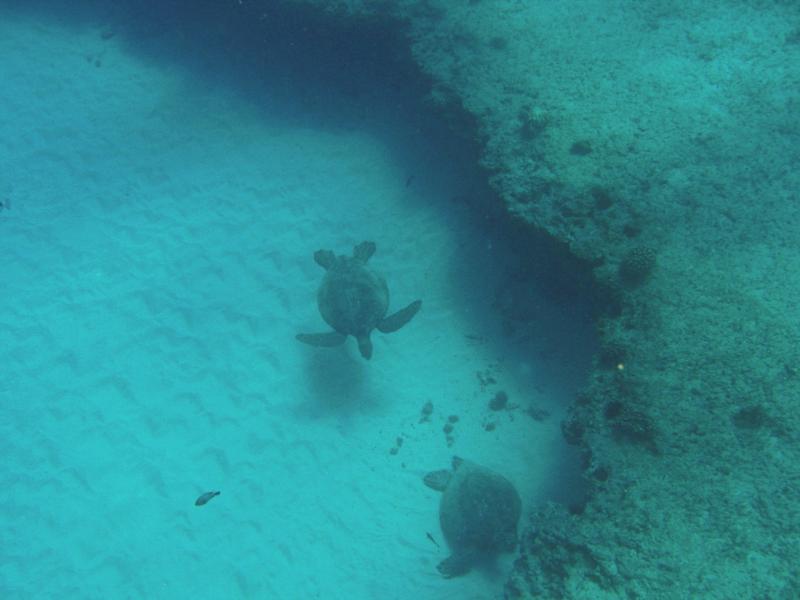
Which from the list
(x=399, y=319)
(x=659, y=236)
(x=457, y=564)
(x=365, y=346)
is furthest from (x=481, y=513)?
(x=659, y=236)

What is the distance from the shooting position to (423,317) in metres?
7.03

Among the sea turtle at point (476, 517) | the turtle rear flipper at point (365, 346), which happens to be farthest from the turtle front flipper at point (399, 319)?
the sea turtle at point (476, 517)

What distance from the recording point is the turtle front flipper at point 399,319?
612 cm

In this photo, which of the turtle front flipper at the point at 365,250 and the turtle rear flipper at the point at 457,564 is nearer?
the turtle rear flipper at the point at 457,564

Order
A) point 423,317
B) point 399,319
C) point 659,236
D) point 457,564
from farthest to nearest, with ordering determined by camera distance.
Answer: point 423,317
point 399,319
point 457,564
point 659,236

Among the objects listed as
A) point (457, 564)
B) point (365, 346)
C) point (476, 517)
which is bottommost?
point (457, 564)

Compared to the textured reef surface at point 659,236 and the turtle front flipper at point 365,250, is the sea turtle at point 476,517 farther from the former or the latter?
the turtle front flipper at point 365,250

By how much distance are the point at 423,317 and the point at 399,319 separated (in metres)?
0.90


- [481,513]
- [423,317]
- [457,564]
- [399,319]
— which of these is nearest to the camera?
[481,513]

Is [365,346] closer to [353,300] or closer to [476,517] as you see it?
[353,300]

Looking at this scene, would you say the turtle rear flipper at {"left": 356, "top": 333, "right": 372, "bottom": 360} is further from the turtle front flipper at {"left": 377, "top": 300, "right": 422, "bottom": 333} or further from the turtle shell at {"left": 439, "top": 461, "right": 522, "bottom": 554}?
the turtle shell at {"left": 439, "top": 461, "right": 522, "bottom": 554}

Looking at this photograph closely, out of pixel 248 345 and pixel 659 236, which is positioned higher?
pixel 659 236

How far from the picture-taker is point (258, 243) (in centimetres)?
789

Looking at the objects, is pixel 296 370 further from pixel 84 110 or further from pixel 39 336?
pixel 84 110
